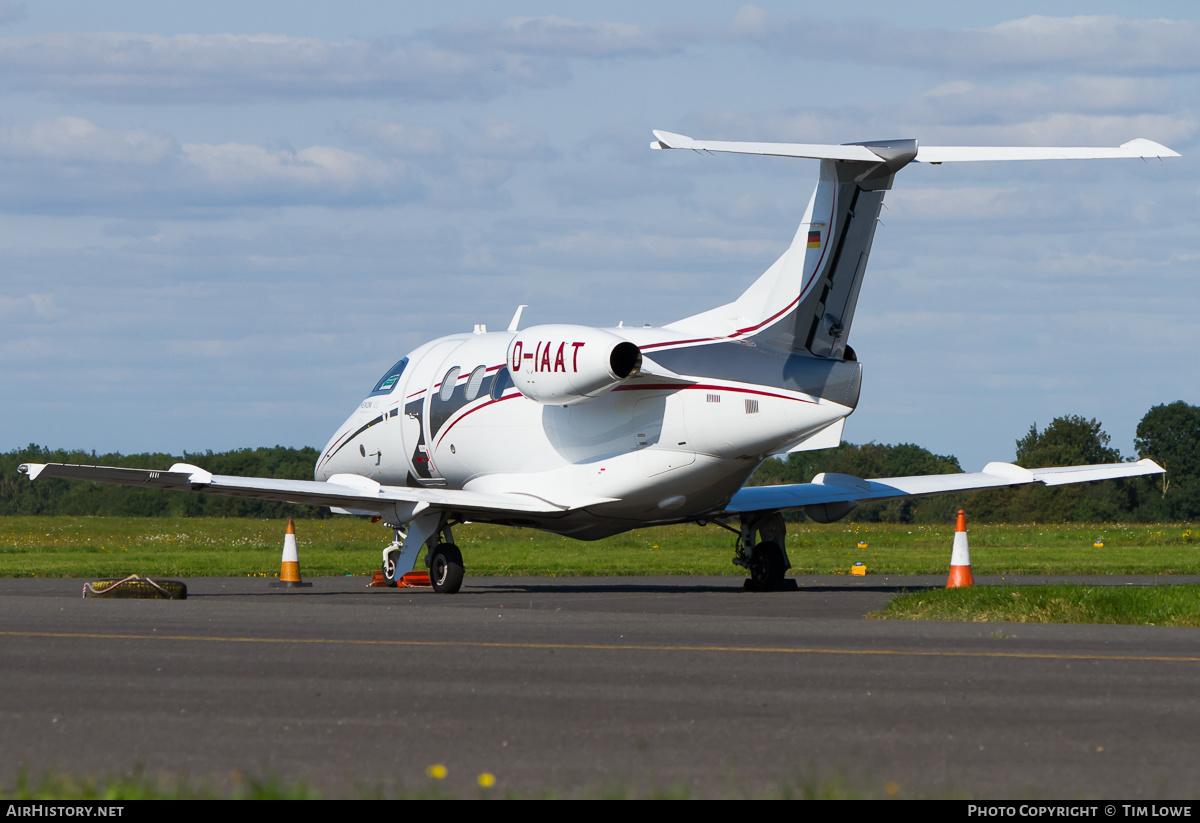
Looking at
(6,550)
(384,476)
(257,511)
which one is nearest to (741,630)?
(384,476)

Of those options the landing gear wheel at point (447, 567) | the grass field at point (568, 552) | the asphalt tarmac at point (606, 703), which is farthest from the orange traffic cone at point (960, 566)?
the grass field at point (568, 552)

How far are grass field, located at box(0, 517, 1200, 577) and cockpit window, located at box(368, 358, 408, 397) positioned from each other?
4.63 metres

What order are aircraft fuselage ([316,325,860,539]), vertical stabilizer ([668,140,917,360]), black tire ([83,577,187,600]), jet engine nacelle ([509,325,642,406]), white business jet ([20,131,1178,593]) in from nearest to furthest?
1. black tire ([83,577,187,600])
2. vertical stabilizer ([668,140,917,360])
3. white business jet ([20,131,1178,593])
4. aircraft fuselage ([316,325,860,539])
5. jet engine nacelle ([509,325,642,406])

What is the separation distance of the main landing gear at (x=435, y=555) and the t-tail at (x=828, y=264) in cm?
507

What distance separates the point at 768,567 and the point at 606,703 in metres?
16.1

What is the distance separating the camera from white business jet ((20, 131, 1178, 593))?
21.6m

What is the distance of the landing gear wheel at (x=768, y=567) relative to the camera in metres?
25.4

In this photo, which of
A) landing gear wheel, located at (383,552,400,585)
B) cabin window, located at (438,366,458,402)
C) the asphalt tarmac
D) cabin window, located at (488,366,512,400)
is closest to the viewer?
the asphalt tarmac

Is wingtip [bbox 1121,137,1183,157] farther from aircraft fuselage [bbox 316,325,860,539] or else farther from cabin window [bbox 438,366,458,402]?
cabin window [bbox 438,366,458,402]

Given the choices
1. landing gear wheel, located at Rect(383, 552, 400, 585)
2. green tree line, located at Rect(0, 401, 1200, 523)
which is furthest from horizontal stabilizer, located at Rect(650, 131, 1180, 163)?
green tree line, located at Rect(0, 401, 1200, 523)
